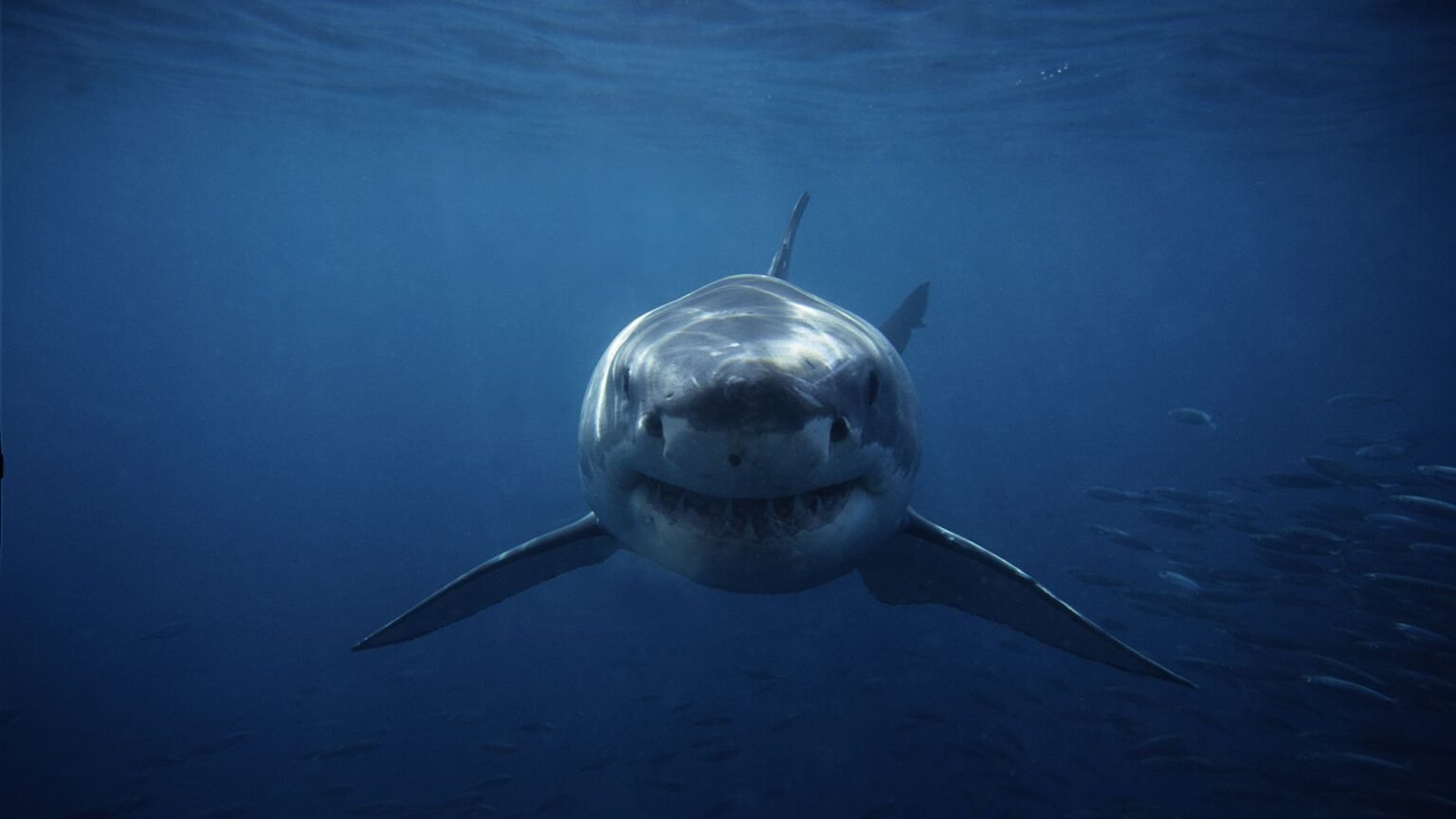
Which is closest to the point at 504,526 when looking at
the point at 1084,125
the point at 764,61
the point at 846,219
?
the point at 764,61

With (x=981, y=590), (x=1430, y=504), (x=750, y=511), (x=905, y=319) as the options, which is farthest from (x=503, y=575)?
(x=1430, y=504)

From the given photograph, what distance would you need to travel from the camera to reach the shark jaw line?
272cm

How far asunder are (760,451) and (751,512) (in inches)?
16.5

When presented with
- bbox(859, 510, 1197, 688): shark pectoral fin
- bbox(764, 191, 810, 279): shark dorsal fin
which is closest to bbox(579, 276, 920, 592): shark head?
bbox(859, 510, 1197, 688): shark pectoral fin

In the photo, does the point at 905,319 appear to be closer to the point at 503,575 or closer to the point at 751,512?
the point at 503,575

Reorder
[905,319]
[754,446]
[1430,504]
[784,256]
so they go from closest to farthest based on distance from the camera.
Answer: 1. [754,446]
2. [784,256]
3. [1430,504]
4. [905,319]

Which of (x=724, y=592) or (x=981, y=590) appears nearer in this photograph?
(x=981, y=590)

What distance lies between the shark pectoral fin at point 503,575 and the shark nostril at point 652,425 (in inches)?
75.7

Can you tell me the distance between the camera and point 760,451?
2.40 meters

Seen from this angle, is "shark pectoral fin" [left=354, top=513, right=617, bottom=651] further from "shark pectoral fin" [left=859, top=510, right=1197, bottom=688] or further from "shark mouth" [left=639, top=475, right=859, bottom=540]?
"shark pectoral fin" [left=859, top=510, right=1197, bottom=688]

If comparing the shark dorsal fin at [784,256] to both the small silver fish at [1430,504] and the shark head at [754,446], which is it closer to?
the shark head at [754,446]

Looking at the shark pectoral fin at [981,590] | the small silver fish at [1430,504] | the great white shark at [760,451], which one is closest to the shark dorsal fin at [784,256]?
the great white shark at [760,451]

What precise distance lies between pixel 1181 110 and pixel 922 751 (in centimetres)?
2296

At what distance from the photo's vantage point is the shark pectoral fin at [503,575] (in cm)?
451
